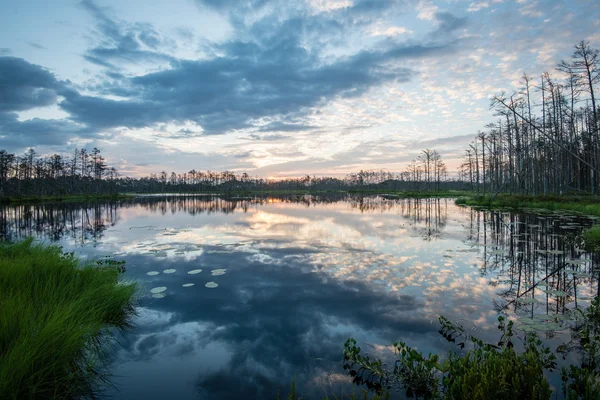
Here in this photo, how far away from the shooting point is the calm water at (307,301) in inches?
189

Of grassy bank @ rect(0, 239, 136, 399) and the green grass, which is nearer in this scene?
grassy bank @ rect(0, 239, 136, 399)

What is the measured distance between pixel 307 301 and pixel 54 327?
5.06 meters

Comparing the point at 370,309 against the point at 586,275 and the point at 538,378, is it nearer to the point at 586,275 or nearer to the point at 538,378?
the point at 538,378

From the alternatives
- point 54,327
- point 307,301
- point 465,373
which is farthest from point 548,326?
point 54,327

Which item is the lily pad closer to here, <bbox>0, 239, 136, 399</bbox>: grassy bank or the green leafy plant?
the green leafy plant

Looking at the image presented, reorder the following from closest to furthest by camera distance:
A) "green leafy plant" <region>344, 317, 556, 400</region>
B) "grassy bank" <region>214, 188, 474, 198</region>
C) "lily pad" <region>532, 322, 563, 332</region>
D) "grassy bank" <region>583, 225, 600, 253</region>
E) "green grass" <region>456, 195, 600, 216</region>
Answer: "green leafy plant" <region>344, 317, 556, 400</region> → "lily pad" <region>532, 322, 563, 332</region> → "grassy bank" <region>583, 225, 600, 253</region> → "green grass" <region>456, 195, 600, 216</region> → "grassy bank" <region>214, 188, 474, 198</region>

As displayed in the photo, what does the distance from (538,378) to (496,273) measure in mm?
6872

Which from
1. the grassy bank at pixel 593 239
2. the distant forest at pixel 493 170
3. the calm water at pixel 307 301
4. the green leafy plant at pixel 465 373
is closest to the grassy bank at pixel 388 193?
the distant forest at pixel 493 170

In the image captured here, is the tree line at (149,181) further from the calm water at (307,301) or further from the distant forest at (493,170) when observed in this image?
the calm water at (307,301)

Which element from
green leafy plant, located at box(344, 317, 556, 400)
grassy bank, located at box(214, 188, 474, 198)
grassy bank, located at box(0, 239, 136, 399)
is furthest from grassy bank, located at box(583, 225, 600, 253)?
grassy bank, located at box(214, 188, 474, 198)

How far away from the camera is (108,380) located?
4.53 m

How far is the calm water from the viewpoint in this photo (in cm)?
481

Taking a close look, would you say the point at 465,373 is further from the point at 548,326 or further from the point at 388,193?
the point at 388,193

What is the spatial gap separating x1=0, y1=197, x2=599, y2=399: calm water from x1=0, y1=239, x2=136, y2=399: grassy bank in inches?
19.4
